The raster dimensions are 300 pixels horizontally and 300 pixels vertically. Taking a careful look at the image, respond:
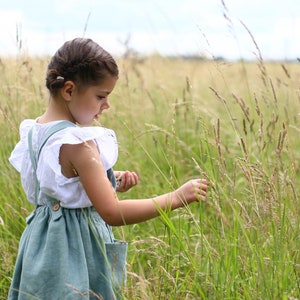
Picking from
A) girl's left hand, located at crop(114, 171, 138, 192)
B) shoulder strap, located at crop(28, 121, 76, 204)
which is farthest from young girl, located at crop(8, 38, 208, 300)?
girl's left hand, located at crop(114, 171, 138, 192)

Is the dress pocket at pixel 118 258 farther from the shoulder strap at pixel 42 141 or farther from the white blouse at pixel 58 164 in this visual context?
the shoulder strap at pixel 42 141

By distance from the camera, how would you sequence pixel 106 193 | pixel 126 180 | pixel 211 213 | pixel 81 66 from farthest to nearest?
pixel 211 213 < pixel 126 180 < pixel 81 66 < pixel 106 193

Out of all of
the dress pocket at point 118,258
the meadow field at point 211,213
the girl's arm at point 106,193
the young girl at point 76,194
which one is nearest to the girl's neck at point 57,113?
the young girl at point 76,194

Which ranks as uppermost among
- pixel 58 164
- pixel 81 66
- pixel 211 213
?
pixel 81 66

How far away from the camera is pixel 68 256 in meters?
2.14

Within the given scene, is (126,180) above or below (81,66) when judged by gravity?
below

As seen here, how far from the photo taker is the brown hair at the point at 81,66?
2.18 metres

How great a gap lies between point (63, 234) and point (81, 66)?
1.81 feet

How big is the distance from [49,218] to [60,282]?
22 cm

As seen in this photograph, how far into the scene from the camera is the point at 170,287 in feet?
7.51

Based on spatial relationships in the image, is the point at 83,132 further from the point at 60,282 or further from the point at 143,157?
the point at 143,157

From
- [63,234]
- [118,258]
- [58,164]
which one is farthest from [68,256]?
[58,164]

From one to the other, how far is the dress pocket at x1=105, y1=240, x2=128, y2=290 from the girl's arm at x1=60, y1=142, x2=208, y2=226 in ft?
0.34

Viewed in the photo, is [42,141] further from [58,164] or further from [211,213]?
[211,213]
